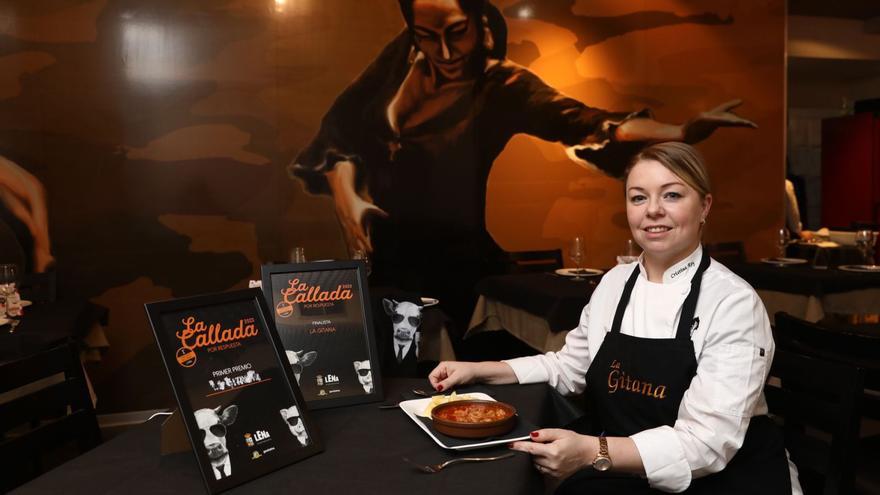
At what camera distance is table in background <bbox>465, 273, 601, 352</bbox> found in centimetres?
316

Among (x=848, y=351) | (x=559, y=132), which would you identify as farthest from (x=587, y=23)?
(x=848, y=351)

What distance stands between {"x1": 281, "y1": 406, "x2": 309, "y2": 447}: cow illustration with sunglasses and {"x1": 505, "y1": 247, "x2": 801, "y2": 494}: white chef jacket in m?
0.66

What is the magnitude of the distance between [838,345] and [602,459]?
3.34 ft

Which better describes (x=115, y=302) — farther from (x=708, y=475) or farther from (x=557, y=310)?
(x=708, y=475)

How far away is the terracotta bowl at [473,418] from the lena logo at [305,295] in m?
0.36

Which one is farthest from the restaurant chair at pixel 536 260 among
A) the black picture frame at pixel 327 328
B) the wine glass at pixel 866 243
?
the black picture frame at pixel 327 328

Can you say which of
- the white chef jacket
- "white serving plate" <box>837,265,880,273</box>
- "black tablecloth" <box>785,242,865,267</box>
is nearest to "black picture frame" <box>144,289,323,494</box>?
the white chef jacket

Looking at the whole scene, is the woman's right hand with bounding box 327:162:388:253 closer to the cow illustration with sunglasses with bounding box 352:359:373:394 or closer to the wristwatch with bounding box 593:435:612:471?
the cow illustration with sunglasses with bounding box 352:359:373:394

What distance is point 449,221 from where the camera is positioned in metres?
4.91

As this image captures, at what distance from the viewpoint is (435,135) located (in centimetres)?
485

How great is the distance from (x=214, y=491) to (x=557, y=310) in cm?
236

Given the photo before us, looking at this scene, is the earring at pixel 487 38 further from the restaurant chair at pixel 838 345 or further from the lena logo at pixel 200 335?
the lena logo at pixel 200 335

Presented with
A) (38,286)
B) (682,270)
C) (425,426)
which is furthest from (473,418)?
(38,286)

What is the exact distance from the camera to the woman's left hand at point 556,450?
1180 mm
